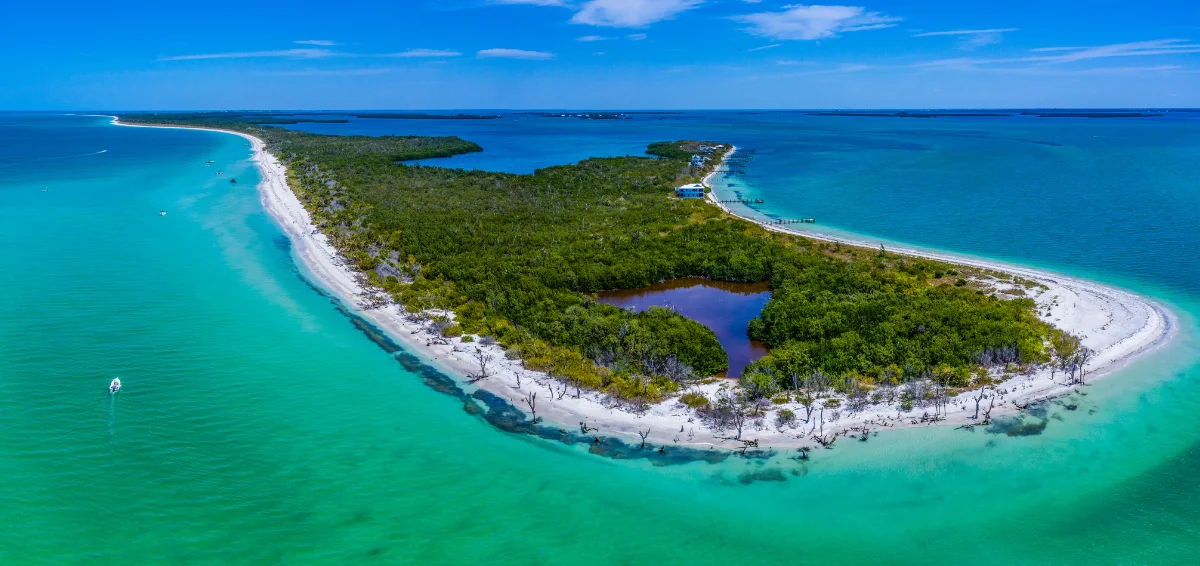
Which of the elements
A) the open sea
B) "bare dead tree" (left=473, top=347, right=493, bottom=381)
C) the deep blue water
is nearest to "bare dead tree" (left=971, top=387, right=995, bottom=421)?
the open sea

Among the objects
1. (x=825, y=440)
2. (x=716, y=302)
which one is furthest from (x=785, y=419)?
(x=716, y=302)

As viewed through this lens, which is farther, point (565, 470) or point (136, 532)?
point (565, 470)

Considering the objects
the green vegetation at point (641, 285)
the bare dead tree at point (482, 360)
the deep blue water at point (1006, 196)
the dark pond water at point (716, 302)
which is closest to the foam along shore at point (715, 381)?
the bare dead tree at point (482, 360)

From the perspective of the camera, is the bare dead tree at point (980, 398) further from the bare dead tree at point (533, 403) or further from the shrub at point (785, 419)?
the bare dead tree at point (533, 403)

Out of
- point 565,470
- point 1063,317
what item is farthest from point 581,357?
point 1063,317

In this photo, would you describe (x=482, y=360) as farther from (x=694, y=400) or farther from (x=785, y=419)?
(x=785, y=419)

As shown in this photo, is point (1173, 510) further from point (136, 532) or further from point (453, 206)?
point (453, 206)

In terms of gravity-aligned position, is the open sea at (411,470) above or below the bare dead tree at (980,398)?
below
